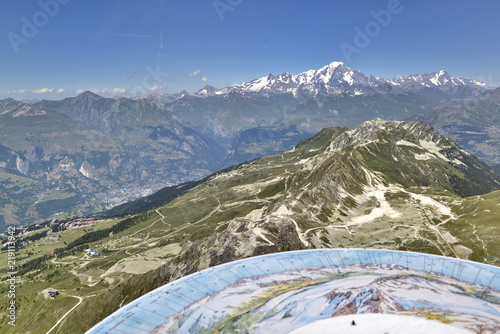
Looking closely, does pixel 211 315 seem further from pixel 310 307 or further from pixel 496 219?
pixel 496 219

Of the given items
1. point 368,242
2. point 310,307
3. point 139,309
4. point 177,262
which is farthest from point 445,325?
point 177,262

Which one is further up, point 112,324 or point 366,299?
point 366,299

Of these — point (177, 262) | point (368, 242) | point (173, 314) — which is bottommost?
point (177, 262)

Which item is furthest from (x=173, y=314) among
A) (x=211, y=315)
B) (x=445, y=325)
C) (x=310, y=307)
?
(x=445, y=325)

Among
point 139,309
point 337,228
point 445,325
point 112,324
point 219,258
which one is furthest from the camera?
point 337,228

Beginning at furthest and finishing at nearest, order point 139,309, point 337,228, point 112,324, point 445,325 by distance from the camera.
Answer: point 337,228, point 139,309, point 112,324, point 445,325

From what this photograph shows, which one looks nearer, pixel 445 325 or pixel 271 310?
pixel 445 325

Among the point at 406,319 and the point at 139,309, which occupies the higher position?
the point at 406,319

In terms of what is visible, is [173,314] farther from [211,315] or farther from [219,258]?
[219,258]

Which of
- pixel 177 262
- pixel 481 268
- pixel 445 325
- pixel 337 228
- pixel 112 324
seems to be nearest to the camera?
pixel 445 325

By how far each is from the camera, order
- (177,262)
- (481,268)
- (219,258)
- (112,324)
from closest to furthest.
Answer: (112,324) → (481,268) → (219,258) → (177,262)
